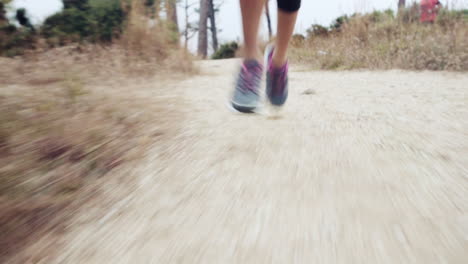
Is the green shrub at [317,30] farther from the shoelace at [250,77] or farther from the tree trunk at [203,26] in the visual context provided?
the shoelace at [250,77]

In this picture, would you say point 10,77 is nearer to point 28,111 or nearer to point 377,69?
point 28,111

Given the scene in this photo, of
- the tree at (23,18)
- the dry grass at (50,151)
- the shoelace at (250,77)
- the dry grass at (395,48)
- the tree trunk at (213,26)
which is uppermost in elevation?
the tree trunk at (213,26)

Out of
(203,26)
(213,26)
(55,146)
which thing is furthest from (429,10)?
(213,26)

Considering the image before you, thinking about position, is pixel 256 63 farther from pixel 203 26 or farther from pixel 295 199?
pixel 203 26

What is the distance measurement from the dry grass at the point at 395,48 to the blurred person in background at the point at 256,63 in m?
2.80

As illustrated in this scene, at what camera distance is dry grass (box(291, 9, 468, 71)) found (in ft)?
11.8

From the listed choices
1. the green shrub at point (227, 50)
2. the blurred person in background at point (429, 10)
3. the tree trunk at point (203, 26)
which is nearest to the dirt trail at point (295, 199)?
the blurred person in background at point (429, 10)

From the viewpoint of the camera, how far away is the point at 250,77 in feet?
5.13

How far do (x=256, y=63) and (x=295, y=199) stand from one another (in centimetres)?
95

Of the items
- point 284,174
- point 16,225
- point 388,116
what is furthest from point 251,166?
point 388,116

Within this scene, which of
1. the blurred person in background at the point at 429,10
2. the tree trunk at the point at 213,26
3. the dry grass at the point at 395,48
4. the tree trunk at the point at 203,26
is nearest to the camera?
the dry grass at the point at 395,48

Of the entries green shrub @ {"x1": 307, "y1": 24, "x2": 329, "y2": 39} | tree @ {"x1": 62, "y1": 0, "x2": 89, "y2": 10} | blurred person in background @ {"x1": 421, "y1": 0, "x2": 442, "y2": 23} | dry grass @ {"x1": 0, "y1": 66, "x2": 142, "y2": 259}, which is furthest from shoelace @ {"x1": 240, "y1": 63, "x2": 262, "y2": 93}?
green shrub @ {"x1": 307, "y1": 24, "x2": 329, "y2": 39}

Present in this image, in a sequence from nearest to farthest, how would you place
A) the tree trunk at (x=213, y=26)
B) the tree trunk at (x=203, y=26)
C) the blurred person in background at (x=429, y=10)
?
the blurred person in background at (x=429, y=10), the tree trunk at (x=203, y=26), the tree trunk at (x=213, y=26)

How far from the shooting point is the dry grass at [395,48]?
3.61 meters
